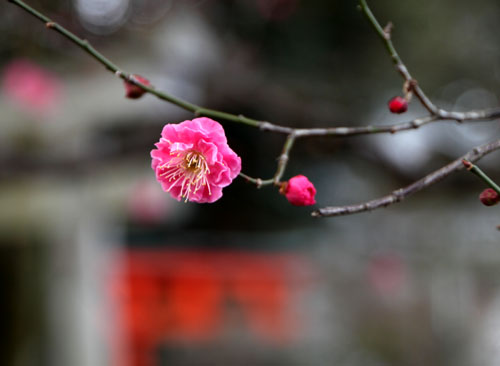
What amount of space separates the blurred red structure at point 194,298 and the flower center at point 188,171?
3.03m

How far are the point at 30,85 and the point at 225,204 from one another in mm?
2287

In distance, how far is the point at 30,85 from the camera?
11.0 ft

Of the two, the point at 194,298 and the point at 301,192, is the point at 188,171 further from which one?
the point at 194,298

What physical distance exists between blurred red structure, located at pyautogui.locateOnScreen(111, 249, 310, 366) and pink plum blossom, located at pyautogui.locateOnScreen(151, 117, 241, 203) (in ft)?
10.1

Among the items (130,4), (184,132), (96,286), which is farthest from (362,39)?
(184,132)

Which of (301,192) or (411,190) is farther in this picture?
(301,192)

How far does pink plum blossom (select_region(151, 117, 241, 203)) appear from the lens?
79 cm

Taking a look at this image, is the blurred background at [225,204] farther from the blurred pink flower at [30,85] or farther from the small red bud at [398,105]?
the small red bud at [398,105]

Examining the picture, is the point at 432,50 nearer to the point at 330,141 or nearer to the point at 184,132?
the point at 330,141

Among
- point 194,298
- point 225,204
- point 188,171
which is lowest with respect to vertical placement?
point 188,171

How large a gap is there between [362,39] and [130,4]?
68.7 inches

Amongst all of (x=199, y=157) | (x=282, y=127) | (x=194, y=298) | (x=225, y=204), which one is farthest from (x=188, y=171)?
(x=225, y=204)

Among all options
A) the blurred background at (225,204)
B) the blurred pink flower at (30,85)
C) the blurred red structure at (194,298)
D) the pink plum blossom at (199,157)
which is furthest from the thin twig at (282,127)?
the blurred red structure at (194,298)

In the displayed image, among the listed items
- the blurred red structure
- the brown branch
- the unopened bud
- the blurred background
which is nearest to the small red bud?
the unopened bud
